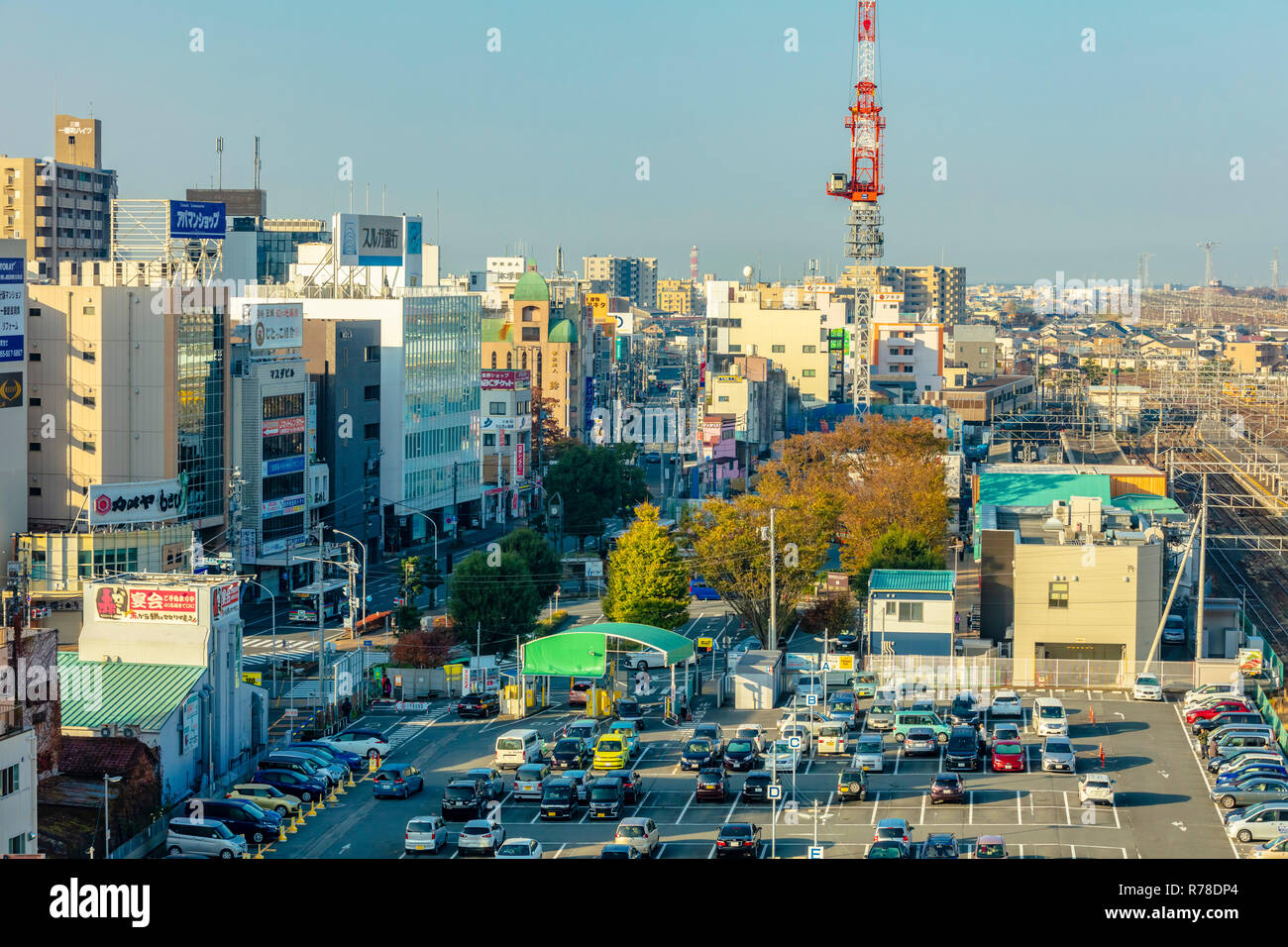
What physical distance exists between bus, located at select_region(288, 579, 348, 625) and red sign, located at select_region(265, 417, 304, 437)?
13.0 ft

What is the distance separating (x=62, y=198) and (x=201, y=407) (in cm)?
3706

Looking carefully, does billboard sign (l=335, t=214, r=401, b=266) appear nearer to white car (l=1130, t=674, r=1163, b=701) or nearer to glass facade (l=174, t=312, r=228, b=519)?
Result: glass facade (l=174, t=312, r=228, b=519)

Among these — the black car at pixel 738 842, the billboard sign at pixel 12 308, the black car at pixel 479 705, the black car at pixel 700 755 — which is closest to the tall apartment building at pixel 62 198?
the billboard sign at pixel 12 308

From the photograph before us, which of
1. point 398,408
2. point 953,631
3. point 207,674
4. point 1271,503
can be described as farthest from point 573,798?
point 1271,503

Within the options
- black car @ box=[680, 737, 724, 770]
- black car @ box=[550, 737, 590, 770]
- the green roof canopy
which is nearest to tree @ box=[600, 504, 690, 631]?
the green roof canopy

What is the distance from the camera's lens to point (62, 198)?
70000 millimetres

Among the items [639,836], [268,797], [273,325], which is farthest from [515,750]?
[273,325]

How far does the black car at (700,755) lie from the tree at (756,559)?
30.1ft

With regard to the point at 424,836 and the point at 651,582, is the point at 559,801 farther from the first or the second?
the point at 651,582

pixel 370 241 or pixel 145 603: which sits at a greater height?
pixel 370 241

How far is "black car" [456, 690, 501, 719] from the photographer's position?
2708 cm

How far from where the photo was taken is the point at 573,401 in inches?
2889

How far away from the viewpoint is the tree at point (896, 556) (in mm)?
36062

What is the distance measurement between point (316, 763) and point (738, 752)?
5.85m
